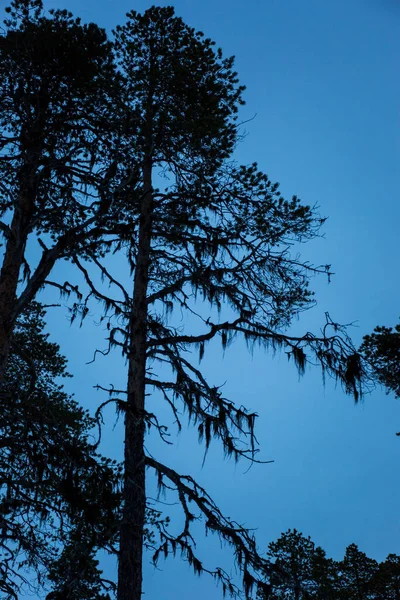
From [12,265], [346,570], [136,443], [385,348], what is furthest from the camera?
[346,570]

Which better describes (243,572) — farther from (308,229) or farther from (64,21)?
(64,21)

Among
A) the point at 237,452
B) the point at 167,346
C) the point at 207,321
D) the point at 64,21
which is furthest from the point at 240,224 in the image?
the point at 64,21

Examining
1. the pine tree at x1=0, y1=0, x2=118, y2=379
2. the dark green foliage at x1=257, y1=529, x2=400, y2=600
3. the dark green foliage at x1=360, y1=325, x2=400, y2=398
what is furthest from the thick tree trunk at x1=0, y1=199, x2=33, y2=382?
the dark green foliage at x1=257, y1=529, x2=400, y2=600

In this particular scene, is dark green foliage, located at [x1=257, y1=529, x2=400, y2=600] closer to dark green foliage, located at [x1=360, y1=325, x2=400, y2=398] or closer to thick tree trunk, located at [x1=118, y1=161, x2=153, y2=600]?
dark green foliage, located at [x1=360, y1=325, x2=400, y2=398]

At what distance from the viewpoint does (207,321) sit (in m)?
9.31

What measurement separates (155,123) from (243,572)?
791 cm

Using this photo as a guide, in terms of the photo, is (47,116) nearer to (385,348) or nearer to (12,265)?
(12,265)

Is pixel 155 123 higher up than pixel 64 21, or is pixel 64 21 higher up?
pixel 64 21

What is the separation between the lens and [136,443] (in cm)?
805

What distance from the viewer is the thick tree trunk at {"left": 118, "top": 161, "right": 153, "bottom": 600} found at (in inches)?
285

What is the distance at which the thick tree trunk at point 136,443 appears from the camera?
723 centimetres

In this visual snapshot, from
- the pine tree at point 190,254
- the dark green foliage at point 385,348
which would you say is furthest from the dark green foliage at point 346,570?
the pine tree at point 190,254

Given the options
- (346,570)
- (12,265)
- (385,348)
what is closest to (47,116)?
(12,265)

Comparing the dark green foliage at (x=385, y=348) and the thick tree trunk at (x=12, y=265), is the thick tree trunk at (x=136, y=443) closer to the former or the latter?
the thick tree trunk at (x=12, y=265)
